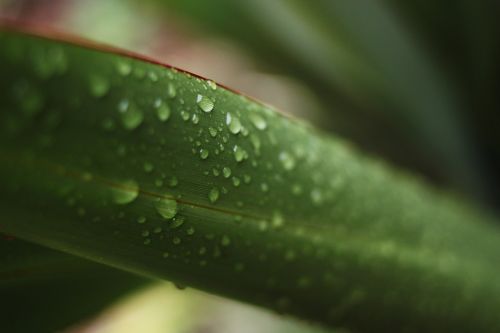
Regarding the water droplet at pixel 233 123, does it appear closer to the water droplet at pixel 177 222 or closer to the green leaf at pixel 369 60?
the water droplet at pixel 177 222

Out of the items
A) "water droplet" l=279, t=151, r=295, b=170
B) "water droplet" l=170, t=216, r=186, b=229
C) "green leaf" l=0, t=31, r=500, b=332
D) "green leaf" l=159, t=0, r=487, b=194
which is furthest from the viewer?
"green leaf" l=159, t=0, r=487, b=194

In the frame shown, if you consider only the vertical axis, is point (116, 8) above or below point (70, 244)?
above

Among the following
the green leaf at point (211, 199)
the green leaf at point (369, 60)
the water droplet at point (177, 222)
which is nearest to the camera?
the green leaf at point (211, 199)

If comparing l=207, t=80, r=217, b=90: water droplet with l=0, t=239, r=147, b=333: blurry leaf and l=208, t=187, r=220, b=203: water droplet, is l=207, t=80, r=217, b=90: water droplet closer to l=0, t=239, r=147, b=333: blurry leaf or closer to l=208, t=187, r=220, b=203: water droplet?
Answer: l=208, t=187, r=220, b=203: water droplet

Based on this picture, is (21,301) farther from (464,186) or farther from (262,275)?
(464,186)

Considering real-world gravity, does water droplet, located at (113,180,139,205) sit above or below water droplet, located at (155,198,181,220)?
below

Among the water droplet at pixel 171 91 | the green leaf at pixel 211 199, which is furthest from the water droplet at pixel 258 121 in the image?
the water droplet at pixel 171 91

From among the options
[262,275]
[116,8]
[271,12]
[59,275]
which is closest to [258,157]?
[262,275]

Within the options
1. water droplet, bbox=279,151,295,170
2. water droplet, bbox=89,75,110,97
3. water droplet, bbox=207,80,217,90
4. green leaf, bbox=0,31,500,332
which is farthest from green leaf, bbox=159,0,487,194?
water droplet, bbox=89,75,110,97
